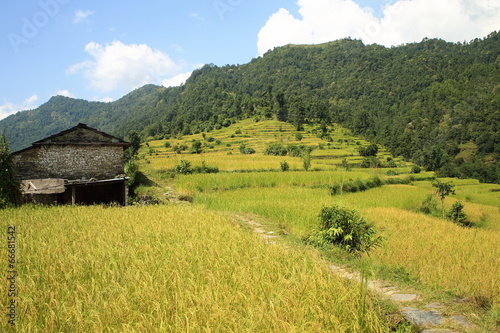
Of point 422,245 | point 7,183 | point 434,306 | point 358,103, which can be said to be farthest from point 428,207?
point 358,103

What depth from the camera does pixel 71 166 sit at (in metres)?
12.8

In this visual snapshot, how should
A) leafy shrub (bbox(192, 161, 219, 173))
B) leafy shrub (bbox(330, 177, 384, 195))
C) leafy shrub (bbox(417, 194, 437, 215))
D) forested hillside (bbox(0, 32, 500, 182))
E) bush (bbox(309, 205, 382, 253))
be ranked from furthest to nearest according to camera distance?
forested hillside (bbox(0, 32, 500, 182)) → leafy shrub (bbox(192, 161, 219, 173)) → leafy shrub (bbox(417, 194, 437, 215)) → leafy shrub (bbox(330, 177, 384, 195)) → bush (bbox(309, 205, 382, 253))

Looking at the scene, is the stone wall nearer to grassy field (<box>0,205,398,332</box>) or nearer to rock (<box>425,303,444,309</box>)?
grassy field (<box>0,205,398,332</box>)

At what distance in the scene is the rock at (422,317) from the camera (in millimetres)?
2568

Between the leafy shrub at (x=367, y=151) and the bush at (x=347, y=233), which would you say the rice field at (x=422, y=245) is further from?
the leafy shrub at (x=367, y=151)

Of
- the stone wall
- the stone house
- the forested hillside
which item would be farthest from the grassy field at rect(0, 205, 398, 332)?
the forested hillside

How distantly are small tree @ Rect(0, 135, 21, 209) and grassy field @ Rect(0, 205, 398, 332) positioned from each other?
510 cm

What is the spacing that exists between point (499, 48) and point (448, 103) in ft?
186

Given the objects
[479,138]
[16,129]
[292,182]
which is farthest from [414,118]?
[16,129]

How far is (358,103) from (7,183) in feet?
322

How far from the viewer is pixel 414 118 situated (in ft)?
246

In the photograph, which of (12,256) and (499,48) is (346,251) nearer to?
(12,256)

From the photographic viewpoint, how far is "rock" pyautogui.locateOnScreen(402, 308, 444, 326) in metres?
2.57

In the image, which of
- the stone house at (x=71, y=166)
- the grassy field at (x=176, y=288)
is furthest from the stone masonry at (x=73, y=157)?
the grassy field at (x=176, y=288)
